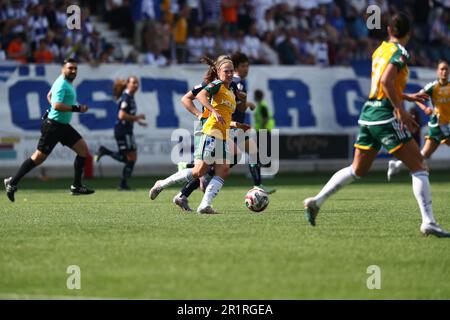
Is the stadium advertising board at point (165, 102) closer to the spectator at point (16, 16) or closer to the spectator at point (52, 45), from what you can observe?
the spectator at point (52, 45)

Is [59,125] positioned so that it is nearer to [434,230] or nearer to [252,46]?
[434,230]

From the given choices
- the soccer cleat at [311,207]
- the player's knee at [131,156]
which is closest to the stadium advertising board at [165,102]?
the player's knee at [131,156]

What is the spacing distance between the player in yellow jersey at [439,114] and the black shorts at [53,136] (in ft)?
23.3

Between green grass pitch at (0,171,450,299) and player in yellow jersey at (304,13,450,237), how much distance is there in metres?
0.52

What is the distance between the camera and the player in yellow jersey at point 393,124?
11688 millimetres

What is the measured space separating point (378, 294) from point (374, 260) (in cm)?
170

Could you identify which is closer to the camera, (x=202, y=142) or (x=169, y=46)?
(x=202, y=142)

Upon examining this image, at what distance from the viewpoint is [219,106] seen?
49.8ft

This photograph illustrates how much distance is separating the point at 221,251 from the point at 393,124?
257 centimetres

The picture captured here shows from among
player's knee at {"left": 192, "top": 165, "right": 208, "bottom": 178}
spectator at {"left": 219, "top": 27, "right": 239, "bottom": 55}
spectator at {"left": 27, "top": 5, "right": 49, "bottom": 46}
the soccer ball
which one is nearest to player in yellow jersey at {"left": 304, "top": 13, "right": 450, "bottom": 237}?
player's knee at {"left": 192, "top": 165, "right": 208, "bottom": 178}

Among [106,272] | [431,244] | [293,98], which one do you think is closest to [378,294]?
[106,272]

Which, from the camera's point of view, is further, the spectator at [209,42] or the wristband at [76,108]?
the spectator at [209,42]

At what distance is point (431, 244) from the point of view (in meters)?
11.2
